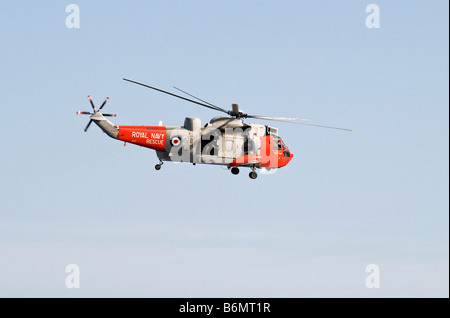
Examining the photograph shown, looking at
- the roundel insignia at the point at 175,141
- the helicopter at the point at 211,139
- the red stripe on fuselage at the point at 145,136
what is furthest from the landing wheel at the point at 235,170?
the red stripe on fuselage at the point at 145,136

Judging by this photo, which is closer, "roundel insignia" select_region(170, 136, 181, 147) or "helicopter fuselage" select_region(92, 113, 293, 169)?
"helicopter fuselage" select_region(92, 113, 293, 169)

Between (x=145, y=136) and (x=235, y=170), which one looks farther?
(x=235, y=170)

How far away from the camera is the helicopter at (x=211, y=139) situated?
56781mm

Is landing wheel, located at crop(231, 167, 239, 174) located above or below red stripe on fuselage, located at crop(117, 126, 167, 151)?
below

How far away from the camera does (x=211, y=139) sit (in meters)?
59.5

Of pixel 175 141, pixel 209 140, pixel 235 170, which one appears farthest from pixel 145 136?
pixel 235 170

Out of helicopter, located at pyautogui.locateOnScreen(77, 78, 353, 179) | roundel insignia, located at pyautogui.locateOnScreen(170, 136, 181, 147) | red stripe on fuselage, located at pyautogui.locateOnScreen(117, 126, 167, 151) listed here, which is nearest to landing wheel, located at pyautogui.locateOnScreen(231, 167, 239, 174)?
helicopter, located at pyautogui.locateOnScreen(77, 78, 353, 179)

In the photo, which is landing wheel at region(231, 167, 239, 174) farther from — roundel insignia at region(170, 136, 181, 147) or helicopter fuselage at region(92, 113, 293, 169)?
roundel insignia at region(170, 136, 181, 147)

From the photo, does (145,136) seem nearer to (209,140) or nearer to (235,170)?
(209,140)

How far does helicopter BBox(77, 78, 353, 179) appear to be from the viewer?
56.8 m
